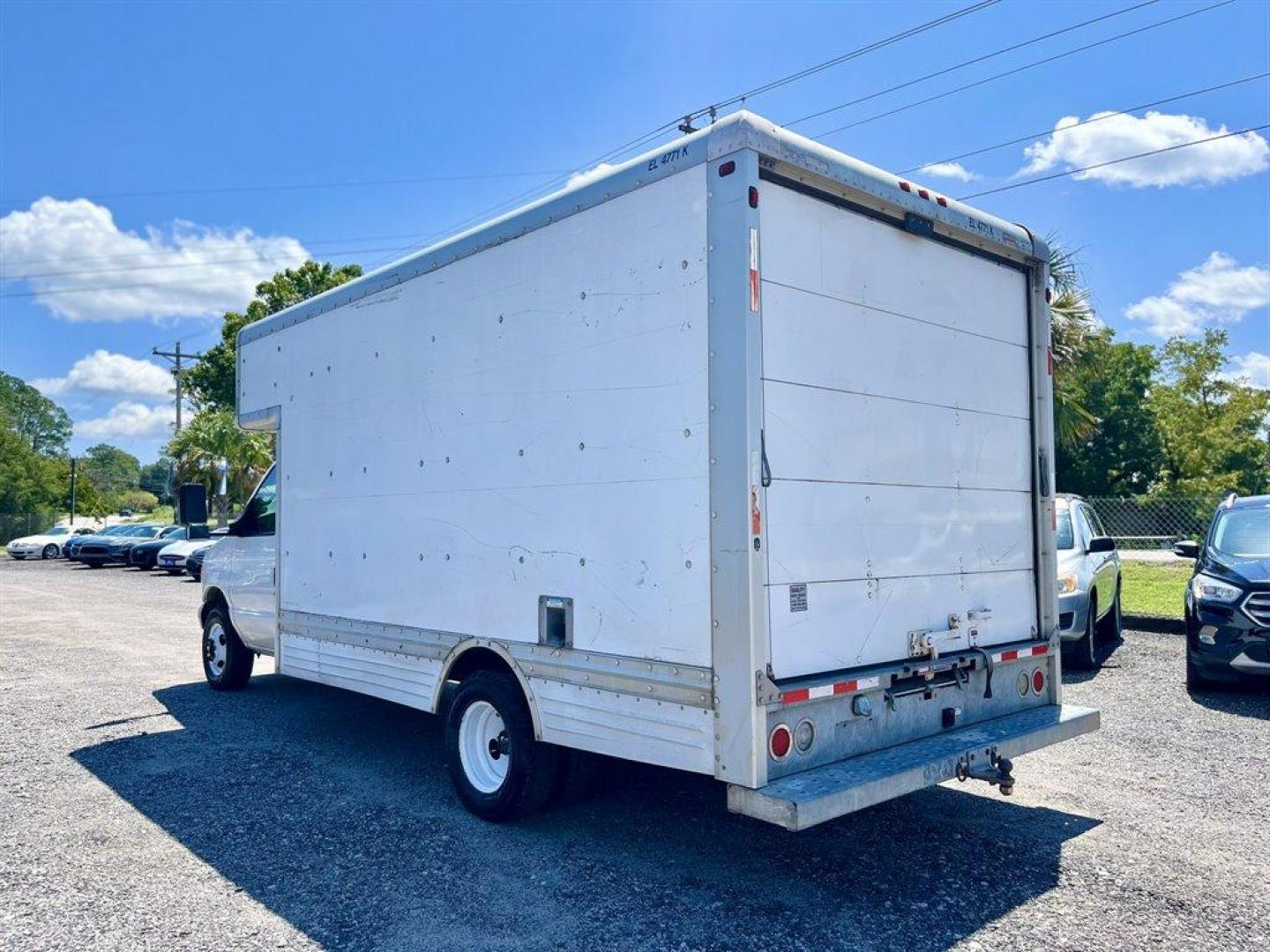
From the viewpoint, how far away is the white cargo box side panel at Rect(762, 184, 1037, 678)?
4105mm

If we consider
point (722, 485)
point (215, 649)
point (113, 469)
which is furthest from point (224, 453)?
point (113, 469)

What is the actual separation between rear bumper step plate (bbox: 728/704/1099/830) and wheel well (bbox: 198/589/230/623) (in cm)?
634

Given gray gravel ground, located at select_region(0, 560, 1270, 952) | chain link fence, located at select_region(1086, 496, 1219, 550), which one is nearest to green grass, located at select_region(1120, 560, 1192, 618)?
chain link fence, located at select_region(1086, 496, 1219, 550)

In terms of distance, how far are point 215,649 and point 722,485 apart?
6812mm

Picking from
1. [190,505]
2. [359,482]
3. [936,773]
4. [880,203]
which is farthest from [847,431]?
[190,505]

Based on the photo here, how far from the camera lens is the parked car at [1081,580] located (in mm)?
8883

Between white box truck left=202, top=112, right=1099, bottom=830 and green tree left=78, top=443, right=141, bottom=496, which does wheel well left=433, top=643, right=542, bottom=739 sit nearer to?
white box truck left=202, top=112, right=1099, bottom=830

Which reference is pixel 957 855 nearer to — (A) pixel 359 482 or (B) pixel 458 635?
(B) pixel 458 635

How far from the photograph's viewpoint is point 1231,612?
7.88 metres

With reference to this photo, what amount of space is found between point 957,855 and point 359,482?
164 inches

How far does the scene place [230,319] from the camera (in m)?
38.1

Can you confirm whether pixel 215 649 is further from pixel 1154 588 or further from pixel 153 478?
pixel 153 478

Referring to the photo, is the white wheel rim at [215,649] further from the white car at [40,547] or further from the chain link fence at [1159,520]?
the white car at [40,547]

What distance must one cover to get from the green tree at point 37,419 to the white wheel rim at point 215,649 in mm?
110951
